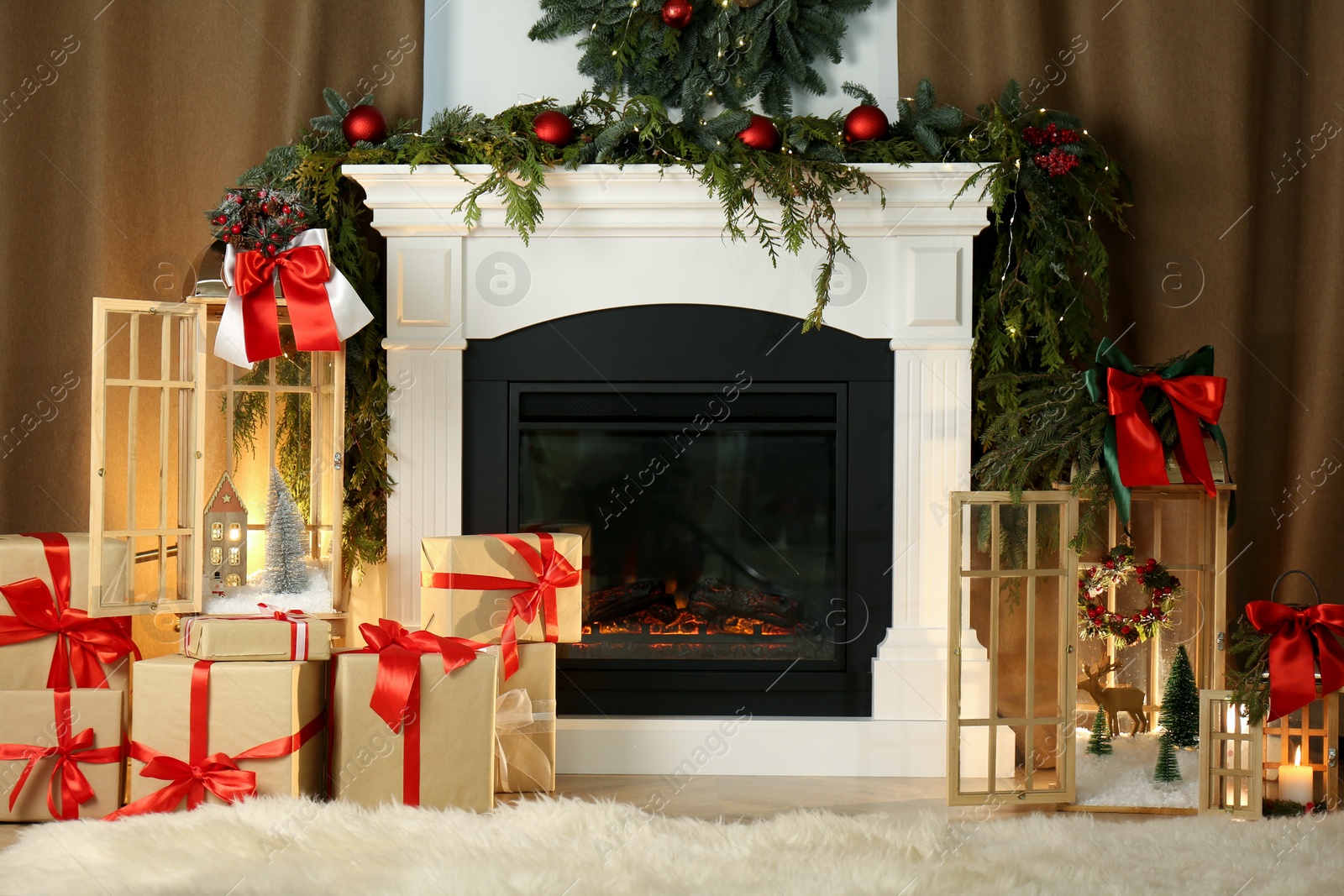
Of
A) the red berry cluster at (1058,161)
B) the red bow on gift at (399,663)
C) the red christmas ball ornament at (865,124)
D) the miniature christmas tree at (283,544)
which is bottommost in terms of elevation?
the red bow on gift at (399,663)

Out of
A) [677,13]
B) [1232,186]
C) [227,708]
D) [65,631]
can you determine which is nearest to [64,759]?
[65,631]

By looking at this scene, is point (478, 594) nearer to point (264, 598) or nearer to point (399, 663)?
point (399, 663)

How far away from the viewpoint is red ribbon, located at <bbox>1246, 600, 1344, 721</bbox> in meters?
2.29

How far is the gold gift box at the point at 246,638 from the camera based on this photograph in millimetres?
2225

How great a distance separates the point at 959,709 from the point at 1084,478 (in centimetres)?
65

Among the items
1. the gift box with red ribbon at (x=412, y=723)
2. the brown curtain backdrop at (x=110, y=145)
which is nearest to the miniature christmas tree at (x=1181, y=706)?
the gift box with red ribbon at (x=412, y=723)

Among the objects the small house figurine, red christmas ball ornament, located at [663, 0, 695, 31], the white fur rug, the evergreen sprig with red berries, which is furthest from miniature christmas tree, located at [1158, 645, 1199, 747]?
the evergreen sprig with red berries

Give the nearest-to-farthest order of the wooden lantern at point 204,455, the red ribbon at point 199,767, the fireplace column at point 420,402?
1. the red ribbon at point 199,767
2. the wooden lantern at point 204,455
3. the fireplace column at point 420,402

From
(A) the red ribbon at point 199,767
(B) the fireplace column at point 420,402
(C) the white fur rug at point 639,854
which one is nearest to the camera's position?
(C) the white fur rug at point 639,854

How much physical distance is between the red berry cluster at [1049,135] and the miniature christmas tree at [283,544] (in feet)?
7.37

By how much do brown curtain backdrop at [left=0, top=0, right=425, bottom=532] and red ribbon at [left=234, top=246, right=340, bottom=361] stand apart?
0.75 meters

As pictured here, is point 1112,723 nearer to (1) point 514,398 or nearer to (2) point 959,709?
(2) point 959,709

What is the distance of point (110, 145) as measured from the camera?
307cm

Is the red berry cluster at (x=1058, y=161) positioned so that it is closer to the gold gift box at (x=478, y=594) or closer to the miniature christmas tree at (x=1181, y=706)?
the miniature christmas tree at (x=1181, y=706)
